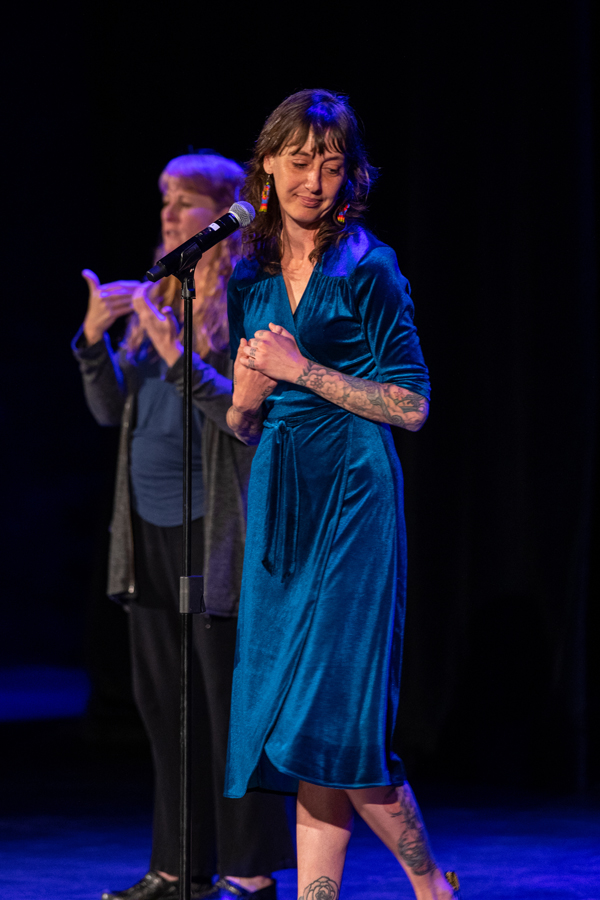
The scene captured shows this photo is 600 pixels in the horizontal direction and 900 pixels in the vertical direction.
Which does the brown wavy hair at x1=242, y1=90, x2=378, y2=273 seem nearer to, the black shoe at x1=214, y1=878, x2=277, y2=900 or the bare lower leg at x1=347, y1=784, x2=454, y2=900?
the bare lower leg at x1=347, y1=784, x2=454, y2=900

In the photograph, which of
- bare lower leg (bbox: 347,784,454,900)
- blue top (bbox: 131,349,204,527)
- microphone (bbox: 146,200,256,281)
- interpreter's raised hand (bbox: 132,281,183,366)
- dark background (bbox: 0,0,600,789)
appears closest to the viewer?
microphone (bbox: 146,200,256,281)

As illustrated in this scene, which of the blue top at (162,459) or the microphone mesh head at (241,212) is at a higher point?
the microphone mesh head at (241,212)

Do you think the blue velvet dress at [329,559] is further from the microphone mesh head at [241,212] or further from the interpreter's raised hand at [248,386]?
the microphone mesh head at [241,212]

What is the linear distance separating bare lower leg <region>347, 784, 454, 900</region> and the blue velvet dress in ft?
0.21

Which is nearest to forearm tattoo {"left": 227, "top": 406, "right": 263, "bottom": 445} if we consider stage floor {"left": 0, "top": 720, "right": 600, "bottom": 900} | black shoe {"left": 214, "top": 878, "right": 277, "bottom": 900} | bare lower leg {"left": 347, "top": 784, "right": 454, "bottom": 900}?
bare lower leg {"left": 347, "top": 784, "right": 454, "bottom": 900}

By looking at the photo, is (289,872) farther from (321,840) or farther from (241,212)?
(241,212)

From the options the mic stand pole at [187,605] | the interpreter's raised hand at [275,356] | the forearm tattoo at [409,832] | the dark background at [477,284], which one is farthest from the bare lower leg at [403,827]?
the dark background at [477,284]

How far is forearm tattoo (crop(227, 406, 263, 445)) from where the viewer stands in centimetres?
195

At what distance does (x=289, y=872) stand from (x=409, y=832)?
1049 mm

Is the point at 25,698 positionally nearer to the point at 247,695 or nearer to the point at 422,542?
the point at 422,542

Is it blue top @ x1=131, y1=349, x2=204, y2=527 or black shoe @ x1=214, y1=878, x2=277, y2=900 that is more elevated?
blue top @ x1=131, y1=349, x2=204, y2=527

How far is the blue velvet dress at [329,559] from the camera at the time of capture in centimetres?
178

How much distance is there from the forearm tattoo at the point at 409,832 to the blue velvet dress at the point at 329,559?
0.07 m

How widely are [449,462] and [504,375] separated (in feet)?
1.15
